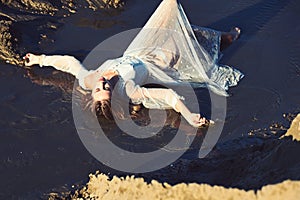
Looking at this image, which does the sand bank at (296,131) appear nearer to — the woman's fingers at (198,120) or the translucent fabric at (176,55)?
the woman's fingers at (198,120)

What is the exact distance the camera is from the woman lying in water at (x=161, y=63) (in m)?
5.00

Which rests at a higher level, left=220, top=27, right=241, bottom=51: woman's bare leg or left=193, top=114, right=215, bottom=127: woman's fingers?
left=220, top=27, right=241, bottom=51: woman's bare leg

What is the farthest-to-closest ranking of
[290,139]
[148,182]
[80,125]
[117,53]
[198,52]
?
1. [117,53]
2. [198,52]
3. [80,125]
4. [290,139]
5. [148,182]

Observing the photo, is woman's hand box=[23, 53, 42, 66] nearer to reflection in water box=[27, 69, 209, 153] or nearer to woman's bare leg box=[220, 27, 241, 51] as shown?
reflection in water box=[27, 69, 209, 153]

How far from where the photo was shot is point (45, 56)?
5391 millimetres

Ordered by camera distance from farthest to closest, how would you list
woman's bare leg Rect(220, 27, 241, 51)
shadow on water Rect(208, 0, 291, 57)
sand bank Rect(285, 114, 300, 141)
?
1. shadow on water Rect(208, 0, 291, 57)
2. woman's bare leg Rect(220, 27, 241, 51)
3. sand bank Rect(285, 114, 300, 141)

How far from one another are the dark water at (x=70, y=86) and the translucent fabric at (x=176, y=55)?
0.74 ft

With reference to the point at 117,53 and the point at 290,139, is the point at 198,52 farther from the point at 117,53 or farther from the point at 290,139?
the point at 290,139

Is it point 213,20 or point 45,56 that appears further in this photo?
point 213,20

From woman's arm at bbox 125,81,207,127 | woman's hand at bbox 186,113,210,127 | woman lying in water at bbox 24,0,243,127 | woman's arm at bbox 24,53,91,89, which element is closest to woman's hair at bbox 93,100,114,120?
woman lying in water at bbox 24,0,243,127

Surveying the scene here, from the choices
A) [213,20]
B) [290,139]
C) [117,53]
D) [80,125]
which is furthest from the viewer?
[213,20]

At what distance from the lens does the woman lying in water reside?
5.00 metres

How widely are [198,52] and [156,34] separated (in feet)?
1.58

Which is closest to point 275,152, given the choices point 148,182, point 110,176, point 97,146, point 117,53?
point 148,182
